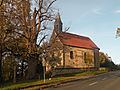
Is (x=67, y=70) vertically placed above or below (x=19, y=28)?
below

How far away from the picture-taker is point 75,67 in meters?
43.6

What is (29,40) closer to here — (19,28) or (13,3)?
(19,28)

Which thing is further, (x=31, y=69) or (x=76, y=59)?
(x=76, y=59)

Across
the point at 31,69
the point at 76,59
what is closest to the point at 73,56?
the point at 76,59

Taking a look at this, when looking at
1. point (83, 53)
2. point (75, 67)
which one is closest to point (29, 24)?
point (75, 67)

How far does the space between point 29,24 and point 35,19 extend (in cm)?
149

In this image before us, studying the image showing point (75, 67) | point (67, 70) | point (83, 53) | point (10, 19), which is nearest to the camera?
point (10, 19)

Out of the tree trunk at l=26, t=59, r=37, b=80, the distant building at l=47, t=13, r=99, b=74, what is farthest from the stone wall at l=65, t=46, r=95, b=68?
the tree trunk at l=26, t=59, r=37, b=80

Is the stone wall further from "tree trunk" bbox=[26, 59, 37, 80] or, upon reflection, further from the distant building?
"tree trunk" bbox=[26, 59, 37, 80]

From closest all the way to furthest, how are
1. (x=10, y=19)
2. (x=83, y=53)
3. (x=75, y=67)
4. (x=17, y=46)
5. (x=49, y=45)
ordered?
(x=10, y=19) < (x=17, y=46) < (x=49, y=45) < (x=75, y=67) < (x=83, y=53)

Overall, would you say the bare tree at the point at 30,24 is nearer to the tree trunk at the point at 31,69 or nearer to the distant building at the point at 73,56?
the tree trunk at the point at 31,69

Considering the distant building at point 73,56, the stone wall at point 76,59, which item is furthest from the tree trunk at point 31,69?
the stone wall at point 76,59

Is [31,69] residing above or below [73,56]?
below

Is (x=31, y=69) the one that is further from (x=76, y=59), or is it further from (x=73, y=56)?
(x=76, y=59)
